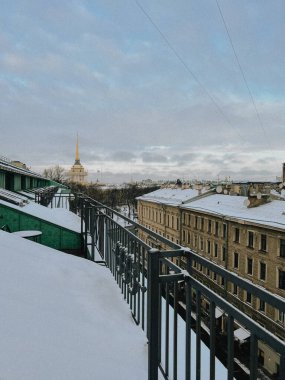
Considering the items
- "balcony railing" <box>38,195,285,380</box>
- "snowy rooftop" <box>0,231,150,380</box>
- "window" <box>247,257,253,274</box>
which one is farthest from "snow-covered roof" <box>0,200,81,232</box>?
"window" <box>247,257,253,274</box>

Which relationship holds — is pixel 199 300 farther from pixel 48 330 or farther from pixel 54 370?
pixel 48 330

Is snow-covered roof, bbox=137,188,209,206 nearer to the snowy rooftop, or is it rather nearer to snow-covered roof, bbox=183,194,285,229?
snow-covered roof, bbox=183,194,285,229

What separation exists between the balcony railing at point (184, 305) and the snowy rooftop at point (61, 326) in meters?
0.21

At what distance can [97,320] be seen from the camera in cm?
278

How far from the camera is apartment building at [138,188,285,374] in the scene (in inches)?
766

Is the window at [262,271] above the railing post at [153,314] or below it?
below

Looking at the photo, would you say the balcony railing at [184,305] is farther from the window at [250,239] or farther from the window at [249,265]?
the window at [249,265]

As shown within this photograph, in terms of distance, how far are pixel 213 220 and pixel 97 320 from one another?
24.6 meters

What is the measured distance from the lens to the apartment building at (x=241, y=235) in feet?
63.9

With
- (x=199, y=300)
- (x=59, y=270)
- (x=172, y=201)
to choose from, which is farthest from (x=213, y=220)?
(x=199, y=300)

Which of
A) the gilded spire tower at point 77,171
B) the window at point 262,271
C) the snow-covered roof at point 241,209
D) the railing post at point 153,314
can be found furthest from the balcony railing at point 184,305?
the gilded spire tower at point 77,171

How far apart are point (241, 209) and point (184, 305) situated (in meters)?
22.9

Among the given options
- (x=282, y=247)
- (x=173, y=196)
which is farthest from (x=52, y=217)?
(x=173, y=196)

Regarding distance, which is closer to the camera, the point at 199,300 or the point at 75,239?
the point at 199,300
